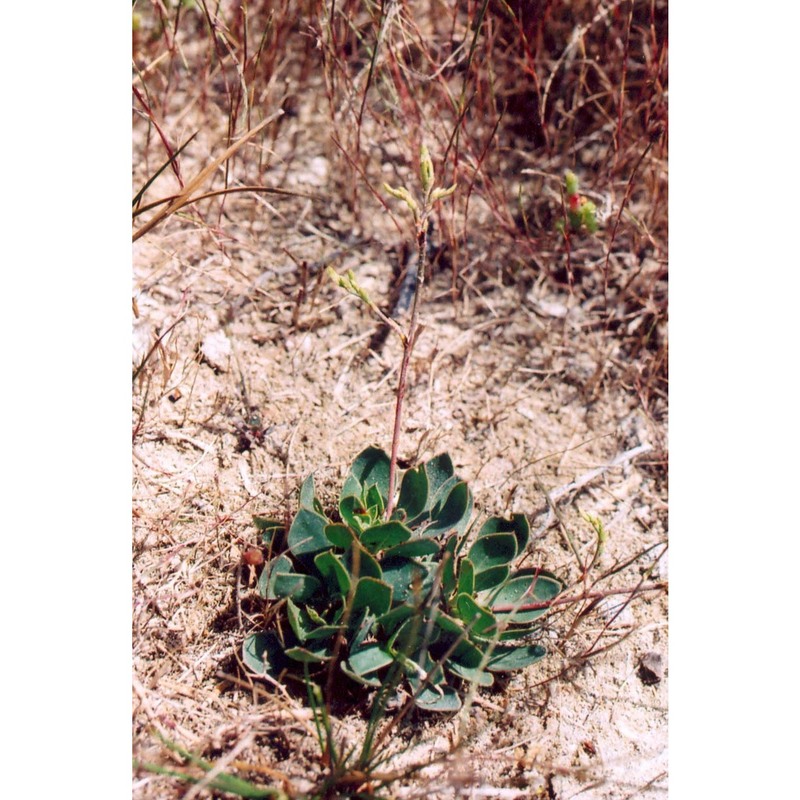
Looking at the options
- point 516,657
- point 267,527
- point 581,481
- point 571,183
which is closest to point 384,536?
point 267,527

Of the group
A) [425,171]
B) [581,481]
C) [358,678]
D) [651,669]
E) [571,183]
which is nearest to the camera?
[358,678]

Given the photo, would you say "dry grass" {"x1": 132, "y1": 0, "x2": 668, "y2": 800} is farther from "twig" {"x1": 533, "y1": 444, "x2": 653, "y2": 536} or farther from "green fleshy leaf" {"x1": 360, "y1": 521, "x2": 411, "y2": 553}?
"green fleshy leaf" {"x1": 360, "y1": 521, "x2": 411, "y2": 553}

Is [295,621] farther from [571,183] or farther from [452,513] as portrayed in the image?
[571,183]

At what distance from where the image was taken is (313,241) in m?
2.54

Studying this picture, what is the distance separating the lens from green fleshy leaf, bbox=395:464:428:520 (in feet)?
6.10

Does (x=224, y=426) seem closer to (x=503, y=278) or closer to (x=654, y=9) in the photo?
(x=503, y=278)

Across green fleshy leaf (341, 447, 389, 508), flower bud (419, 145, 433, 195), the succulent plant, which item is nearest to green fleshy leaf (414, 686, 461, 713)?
the succulent plant

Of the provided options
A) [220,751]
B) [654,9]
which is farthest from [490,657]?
[654,9]

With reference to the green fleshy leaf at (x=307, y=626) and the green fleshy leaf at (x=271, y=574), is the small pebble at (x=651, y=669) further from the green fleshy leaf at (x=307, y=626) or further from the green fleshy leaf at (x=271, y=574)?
the green fleshy leaf at (x=271, y=574)

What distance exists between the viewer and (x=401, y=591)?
1766 mm

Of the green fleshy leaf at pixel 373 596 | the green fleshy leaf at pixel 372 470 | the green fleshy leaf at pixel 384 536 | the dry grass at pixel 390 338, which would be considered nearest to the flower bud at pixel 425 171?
the dry grass at pixel 390 338

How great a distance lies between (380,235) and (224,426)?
0.84 m

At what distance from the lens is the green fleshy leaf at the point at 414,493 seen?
1.86 metres

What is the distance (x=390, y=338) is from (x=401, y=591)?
0.90 metres
